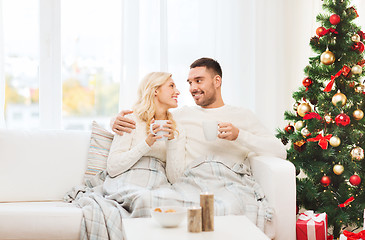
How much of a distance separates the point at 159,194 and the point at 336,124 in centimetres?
125

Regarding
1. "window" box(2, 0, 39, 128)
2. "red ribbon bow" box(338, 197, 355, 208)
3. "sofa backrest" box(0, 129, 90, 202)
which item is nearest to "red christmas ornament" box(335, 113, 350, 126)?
"red ribbon bow" box(338, 197, 355, 208)

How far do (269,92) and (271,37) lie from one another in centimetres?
45

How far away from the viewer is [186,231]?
175cm

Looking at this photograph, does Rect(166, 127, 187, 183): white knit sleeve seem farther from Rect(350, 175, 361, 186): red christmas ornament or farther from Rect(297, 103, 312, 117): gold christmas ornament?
Rect(350, 175, 361, 186): red christmas ornament

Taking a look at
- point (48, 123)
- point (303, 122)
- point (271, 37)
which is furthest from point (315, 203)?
point (48, 123)

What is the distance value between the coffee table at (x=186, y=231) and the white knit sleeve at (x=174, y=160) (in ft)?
2.80

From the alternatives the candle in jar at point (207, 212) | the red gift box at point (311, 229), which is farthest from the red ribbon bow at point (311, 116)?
the candle in jar at point (207, 212)

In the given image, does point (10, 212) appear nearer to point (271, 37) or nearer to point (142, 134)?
point (142, 134)

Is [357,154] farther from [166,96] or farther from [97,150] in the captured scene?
[97,150]

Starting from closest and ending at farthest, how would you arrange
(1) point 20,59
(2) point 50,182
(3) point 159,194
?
(3) point 159,194, (2) point 50,182, (1) point 20,59

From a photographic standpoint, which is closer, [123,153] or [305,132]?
[123,153]

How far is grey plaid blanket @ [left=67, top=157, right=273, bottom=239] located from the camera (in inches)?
88.4

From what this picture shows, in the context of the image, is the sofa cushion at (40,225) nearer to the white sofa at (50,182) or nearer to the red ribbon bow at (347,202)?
the white sofa at (50,182)

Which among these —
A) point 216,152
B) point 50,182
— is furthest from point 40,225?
point 216,152
